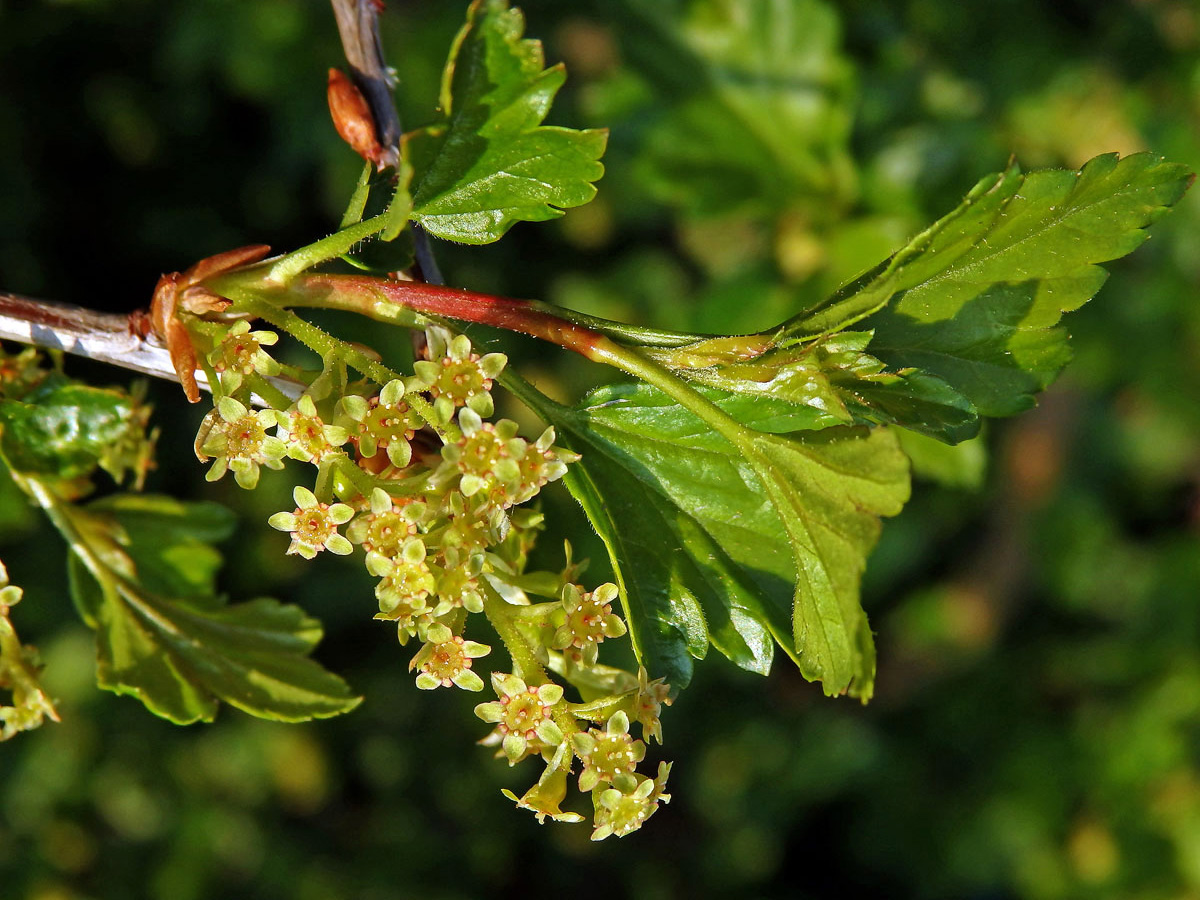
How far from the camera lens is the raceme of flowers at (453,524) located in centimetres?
83

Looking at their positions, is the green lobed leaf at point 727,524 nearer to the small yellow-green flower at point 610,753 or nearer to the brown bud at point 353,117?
the small yellow-green flower at point 610,753

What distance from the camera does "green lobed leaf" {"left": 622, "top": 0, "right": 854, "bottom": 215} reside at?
6.44 ft

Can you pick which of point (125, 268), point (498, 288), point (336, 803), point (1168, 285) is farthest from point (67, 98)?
point (1168, 285)

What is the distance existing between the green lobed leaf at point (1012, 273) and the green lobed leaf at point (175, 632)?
0.70m

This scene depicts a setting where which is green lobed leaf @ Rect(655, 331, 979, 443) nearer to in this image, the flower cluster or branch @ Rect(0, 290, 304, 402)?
branch @ Rect(0, 290, 304, 402)

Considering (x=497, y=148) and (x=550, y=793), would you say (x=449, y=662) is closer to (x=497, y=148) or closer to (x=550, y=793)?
(x=550, y=793)

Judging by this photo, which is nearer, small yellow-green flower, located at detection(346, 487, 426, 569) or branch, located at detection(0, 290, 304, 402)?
small yellow-green flower, located at detection(346, 487, 426, 569)

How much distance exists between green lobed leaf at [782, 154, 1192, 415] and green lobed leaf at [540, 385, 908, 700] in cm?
14

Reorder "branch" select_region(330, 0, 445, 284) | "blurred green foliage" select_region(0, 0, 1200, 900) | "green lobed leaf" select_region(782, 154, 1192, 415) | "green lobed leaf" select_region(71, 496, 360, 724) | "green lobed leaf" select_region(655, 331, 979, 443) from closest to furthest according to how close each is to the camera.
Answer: "green lobed leaf" select_region(655, 331, 979, 443) < "green lobed leaf" select_region(782, 154, 1192, 415) < "branch" select_region(330, 0, 445, 284) < "green lobed leaf" select_region(71, 496, 360, 724) < "blurred green foliage" select_region(0, 0, 1200, 900)

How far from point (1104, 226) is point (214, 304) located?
30.7 inches

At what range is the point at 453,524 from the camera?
32.6 inches

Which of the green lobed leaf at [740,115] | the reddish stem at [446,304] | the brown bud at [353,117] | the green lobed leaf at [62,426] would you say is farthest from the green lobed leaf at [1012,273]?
the green lobed leaf at [740,115]

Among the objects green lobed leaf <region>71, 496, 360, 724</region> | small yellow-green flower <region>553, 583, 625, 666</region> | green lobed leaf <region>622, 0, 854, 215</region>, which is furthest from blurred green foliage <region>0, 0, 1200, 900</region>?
small yellow-green flower <region>553, 583, 625, 666</region>

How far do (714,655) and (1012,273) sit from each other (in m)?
2.02
